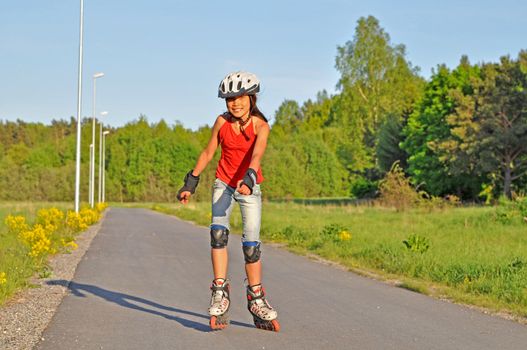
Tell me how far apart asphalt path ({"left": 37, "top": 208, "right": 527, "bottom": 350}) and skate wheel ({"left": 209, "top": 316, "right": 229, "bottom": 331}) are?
59mm

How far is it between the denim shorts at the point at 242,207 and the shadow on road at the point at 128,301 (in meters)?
0.92

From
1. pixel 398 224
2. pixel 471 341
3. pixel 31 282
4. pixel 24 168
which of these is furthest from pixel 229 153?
pixel 24 168

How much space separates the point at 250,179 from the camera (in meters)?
5.52

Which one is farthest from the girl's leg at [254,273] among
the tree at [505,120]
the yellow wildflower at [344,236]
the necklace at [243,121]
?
the tree at [505,120]

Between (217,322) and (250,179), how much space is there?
1.28 m

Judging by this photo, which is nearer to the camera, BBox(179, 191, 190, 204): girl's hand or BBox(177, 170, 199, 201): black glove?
BBox(179, 191, 190, 204): girl's hand

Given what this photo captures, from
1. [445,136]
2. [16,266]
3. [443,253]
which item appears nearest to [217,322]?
[16,266]

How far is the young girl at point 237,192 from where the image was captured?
19.3 ft

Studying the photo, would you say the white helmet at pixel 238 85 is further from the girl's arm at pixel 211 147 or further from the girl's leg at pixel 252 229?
the girl's leg at pixel 252 229

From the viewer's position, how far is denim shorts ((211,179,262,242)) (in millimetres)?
5898

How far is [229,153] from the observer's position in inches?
239

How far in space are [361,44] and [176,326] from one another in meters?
59.7

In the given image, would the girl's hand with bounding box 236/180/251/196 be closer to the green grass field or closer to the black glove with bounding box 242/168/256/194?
the black glove with bounding box 242/168/256/194

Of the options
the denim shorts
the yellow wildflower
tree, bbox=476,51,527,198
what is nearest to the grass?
the denim shorts
